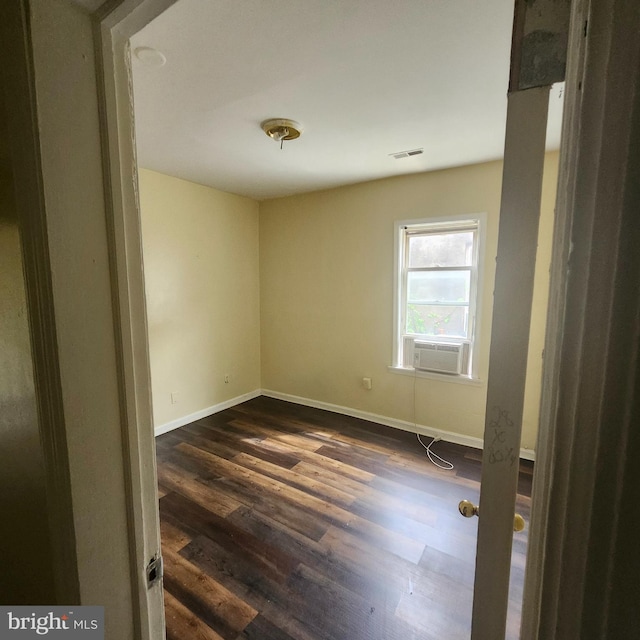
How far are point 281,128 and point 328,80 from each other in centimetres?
51

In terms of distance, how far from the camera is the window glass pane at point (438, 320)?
300 cm

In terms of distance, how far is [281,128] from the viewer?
2006 mm

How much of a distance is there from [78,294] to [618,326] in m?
0.79

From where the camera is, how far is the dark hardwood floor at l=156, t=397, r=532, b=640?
1434 millimetres

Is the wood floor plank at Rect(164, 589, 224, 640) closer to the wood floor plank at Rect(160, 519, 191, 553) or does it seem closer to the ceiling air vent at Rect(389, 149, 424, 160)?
the wood floor plank at Rect(160, 519, 191, 553)

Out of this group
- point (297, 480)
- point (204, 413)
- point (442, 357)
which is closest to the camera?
point (297, 480)

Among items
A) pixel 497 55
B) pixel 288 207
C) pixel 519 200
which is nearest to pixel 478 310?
pixel 497 55

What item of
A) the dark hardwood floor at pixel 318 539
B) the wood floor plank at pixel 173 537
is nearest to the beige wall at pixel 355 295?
the dark hardwood floor at pixel 318 539

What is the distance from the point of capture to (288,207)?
383 centimetres

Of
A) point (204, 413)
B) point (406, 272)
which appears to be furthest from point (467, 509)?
point (204, 413)

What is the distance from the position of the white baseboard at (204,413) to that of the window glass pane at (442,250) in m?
2.59

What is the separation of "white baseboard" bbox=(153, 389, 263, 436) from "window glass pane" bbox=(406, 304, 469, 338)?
2.22 m

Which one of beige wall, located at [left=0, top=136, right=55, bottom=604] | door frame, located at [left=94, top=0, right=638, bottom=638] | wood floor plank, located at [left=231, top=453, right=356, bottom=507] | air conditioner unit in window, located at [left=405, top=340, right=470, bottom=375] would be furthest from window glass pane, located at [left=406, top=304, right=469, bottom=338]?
beige wall, located at [left=0, top=136, right=55, bottom=604]

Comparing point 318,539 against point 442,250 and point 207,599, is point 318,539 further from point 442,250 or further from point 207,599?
point 442,250
